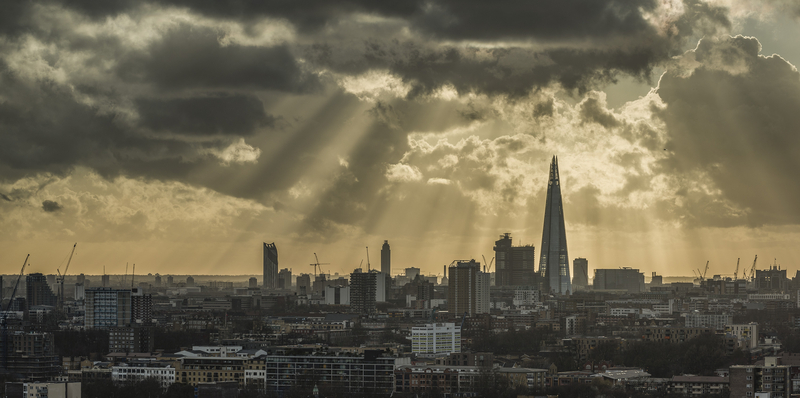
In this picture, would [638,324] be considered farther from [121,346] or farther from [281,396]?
[281,396]

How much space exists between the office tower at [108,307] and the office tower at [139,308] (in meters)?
0.60

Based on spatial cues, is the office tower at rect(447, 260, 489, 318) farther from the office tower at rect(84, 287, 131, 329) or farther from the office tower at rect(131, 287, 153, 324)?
the office tower at rect(84, 287, 131, 329)

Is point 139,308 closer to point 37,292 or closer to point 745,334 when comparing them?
point 37,292

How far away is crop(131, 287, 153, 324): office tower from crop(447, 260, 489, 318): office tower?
44037mm

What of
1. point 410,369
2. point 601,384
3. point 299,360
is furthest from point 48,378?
point 601,384

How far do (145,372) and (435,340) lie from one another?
29.8 m

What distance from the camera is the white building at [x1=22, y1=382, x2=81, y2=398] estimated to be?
216 ft

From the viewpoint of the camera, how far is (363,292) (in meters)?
176

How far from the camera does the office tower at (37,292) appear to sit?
176625 mm

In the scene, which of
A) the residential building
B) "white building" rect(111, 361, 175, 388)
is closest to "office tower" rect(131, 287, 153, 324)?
→ "white building" rect(111, 361, 175, 388)

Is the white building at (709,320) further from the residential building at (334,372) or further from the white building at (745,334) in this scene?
the residential building at (334,372)

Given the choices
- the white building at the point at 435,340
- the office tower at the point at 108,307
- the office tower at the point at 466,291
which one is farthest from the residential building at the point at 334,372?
the office tower at the point at 466,291

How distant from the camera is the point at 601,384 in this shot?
71.2 meters

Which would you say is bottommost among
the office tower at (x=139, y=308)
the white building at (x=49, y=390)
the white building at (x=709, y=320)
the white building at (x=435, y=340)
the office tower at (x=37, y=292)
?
the white building at (x=49, y=390)
